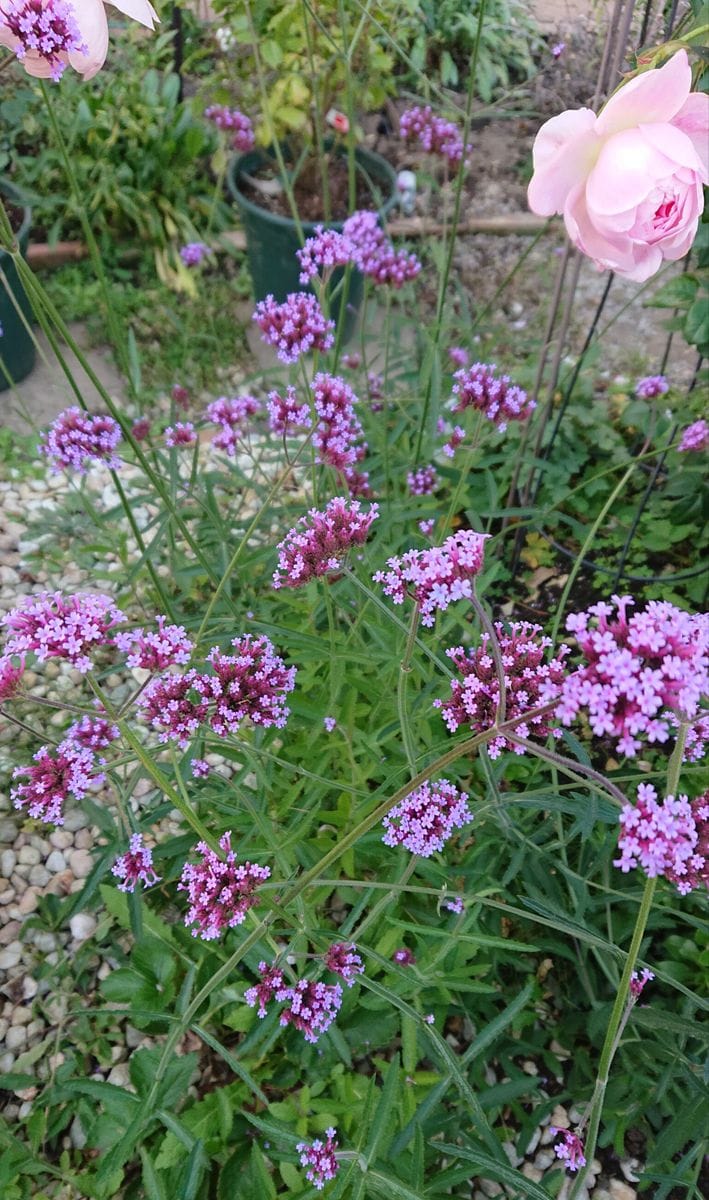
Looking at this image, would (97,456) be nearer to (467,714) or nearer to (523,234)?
(467,714)

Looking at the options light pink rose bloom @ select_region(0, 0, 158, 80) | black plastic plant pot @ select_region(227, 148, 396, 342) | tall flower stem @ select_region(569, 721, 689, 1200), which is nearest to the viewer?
tall flower stem @ select_region(569, 721, 689, 1200)

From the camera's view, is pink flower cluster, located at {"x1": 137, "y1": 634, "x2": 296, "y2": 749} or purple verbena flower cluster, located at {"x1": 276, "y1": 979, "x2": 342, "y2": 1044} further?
purple verbena flower cluster, located at {"x1": 276, "y1": 979, "x2": 342, "y2": 1044}

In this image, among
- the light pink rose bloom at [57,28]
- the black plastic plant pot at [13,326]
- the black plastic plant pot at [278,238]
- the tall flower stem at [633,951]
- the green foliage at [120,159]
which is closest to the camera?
the tall flower stem at [633,951]

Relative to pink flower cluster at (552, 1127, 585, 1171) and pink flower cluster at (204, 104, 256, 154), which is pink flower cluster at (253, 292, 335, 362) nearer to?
pink flower cluster at (552, 1127, 585, 1171)

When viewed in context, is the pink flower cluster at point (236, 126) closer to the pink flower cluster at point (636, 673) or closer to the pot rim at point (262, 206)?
the pot rim at point (262, 206)

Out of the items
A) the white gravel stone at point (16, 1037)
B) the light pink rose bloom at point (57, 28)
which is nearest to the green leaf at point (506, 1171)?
the white gravel stone at point (16, 1037)

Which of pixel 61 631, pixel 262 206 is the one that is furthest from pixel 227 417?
pixel 262 206

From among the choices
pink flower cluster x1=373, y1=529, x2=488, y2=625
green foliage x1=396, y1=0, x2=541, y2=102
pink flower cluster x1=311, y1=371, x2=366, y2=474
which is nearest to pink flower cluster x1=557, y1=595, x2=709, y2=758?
pink flower cluster x1=373, y1=529, x2=488, y2=625
